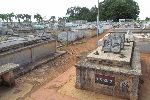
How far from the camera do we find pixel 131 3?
196 ft

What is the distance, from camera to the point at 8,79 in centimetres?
925

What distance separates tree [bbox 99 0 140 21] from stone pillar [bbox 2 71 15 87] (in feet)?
168

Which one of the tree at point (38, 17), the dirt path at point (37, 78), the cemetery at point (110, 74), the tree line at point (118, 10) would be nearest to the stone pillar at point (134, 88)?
the cemetery at point (110, 74)

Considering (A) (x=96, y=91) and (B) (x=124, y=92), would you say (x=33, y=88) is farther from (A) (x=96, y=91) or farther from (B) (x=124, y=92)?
(B) (x=124, y=92)

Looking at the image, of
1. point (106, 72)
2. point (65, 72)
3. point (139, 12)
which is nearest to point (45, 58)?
point (65, 72)

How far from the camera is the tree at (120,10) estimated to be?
184 feet

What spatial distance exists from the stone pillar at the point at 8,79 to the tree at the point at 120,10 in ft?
168

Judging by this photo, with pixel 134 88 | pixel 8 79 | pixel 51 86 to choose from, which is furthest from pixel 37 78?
pixel 134 88

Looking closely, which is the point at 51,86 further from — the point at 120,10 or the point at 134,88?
the point at 120,10

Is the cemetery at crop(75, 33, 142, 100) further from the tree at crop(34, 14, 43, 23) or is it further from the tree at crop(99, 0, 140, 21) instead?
the tree at crop(34, 14, 43, 23)

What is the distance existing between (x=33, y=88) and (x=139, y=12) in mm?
59155

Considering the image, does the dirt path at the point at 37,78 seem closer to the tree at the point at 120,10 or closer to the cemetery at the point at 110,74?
the cemetery at the point at 110,74

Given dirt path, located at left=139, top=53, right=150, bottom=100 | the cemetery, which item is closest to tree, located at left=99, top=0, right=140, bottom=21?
dirt path, located at left=139, top=53, right=150, bottom=100

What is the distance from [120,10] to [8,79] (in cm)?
5200
